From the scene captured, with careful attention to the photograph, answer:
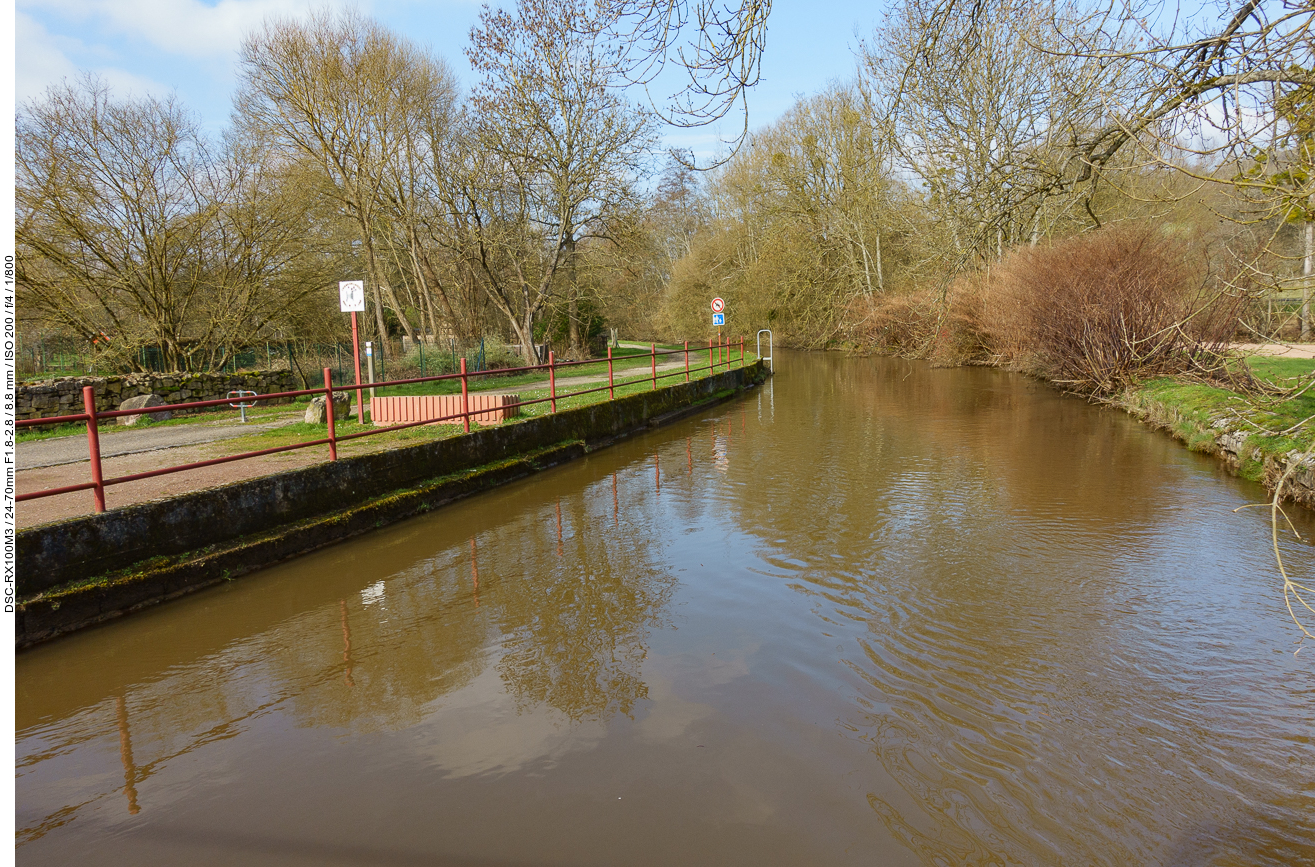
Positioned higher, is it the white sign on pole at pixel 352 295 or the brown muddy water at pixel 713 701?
the white sign on pole at pixel 352 295

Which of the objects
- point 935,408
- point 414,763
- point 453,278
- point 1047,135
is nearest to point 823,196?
point 453,278

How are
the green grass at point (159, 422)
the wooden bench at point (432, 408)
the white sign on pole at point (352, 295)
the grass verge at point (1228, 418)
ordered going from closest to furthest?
1. the grass verge at point (1228, 418)
2. the white sign on pole at point (352, 295)
3. the wooden bench at point (432, 408)
4. the green grass at point (159, 422)

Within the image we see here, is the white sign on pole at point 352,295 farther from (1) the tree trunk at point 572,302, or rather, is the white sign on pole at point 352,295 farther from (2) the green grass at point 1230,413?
(1) the tree trunk at point 572,302

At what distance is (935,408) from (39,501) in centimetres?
1533

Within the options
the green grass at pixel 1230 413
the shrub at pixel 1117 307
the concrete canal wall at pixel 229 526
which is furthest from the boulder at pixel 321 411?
the shrub at pixel 1117 307

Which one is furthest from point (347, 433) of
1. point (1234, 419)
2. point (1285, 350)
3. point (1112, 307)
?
point (1112, 307)

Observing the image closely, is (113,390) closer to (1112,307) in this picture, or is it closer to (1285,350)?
(1112,307)

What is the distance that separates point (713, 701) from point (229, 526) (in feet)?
16.5

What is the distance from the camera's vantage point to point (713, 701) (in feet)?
14.6

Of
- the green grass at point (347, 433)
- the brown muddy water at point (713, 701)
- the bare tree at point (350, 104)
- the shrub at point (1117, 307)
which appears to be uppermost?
the bare tree at point (350, 104)

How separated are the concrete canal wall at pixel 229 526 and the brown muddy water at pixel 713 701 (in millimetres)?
244

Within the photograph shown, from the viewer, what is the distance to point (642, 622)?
18.5 feet

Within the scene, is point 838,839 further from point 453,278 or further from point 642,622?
point 453,278

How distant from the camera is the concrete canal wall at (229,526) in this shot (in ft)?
19.0
